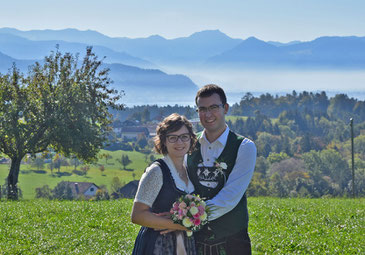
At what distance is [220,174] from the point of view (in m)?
4.85

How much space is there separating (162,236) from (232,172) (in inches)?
40.2

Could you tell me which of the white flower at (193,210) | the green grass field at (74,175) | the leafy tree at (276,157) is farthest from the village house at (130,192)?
the leafy tree at (276,157)

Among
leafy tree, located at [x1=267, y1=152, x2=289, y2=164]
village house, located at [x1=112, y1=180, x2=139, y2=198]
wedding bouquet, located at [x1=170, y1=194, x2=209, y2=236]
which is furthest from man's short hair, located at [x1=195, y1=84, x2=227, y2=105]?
leafy tree, located at [x1=267, y1=152, x2=289, y2=164]

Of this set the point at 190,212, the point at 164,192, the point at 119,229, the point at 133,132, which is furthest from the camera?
the point at 133,132

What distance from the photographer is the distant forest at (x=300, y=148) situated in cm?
9038

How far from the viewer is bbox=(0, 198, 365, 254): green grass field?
392 inches

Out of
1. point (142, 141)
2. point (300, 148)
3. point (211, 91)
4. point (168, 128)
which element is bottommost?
point (300, 148)

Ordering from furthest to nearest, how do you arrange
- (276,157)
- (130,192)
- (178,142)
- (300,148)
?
1. (300,148)
2. (276,157)
3. (130,192)
4. (178,142)

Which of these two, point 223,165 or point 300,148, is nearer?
point 223,165

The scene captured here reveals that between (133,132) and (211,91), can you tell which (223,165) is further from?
(133,132)

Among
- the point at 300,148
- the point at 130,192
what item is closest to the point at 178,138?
the point at 130,192

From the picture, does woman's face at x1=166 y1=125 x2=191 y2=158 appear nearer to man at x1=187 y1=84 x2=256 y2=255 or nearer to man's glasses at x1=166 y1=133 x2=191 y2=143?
man's glasses at x1=166 y1=133 x2=191 y2=143

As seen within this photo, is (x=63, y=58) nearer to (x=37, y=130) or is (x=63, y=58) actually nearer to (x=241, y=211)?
(x=37, y=130)

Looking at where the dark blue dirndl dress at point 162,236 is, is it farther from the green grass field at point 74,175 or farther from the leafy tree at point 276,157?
the leafy tree at point 276,157
